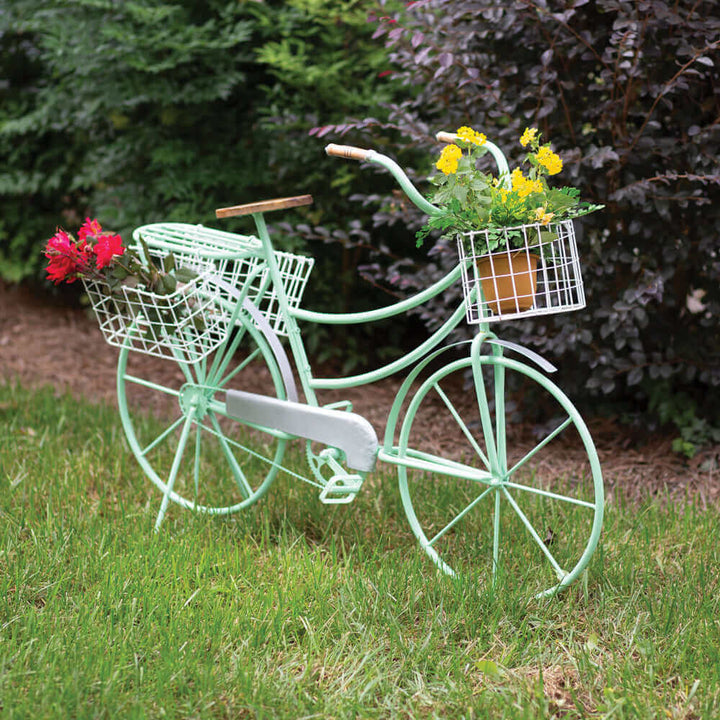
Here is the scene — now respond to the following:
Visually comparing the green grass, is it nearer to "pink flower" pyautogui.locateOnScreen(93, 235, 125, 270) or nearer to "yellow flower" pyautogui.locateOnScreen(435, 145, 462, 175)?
"pink flower" pyautogui.locateOnScreen(93, 235, 125, 270)

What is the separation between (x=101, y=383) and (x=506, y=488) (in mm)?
2696

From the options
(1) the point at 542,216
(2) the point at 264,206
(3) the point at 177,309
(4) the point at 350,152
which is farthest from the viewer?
(3) the point at 177,309

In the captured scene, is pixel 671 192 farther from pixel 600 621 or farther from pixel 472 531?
pixel 600 621

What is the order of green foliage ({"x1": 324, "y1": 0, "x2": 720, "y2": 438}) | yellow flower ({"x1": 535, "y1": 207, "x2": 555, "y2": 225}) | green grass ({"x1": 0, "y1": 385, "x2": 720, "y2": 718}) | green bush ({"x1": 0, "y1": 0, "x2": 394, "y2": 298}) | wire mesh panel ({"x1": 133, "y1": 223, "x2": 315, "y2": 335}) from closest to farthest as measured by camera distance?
green grass ({"x1": 0, "y1": 385, "x2": 720, "y2": 718})
yellow flower ({"x1": 535, "y1": 207, "x2": 555, "y2": 225})
wire mesh panel ({"x1": 133, "y1": 223, "x2": 315, "y2": 335})
green foliage ({"x1": 324, "y1": 0, "x2": 720, "y2": 438})
green bush ({"x1": 0, "y1": 0, "x2": 394, "y2": 298})

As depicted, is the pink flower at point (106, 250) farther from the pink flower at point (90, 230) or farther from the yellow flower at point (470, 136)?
the yellow flower at point (470, 136)

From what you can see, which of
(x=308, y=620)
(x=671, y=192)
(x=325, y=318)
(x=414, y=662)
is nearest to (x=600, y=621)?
(x=414, y=662)

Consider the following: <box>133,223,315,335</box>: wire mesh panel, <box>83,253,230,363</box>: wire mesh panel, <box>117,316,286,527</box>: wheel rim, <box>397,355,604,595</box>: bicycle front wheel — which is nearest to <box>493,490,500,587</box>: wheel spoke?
<box>397,355,604,595</box>: bicycle front wheel

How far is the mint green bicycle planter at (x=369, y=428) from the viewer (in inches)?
97.3

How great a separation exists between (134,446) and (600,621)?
1849 millimetres

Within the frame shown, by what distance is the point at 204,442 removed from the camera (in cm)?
382

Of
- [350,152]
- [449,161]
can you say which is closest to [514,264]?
[449,161]

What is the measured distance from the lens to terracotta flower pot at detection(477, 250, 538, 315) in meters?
2.25

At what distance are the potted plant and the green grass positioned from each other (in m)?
0.86

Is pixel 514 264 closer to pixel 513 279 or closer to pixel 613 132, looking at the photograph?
pixel 513 279
